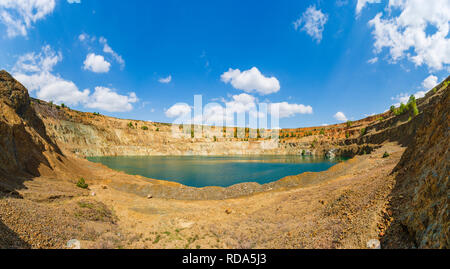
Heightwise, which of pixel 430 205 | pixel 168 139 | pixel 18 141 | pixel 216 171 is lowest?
pixel 216 171

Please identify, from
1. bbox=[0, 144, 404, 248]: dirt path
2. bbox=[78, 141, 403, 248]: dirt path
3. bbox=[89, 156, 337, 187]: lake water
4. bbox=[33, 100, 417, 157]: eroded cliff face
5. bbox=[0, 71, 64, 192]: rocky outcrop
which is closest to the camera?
bbox=[0, 144, 404, 248]: dirt path

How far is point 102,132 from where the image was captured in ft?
288

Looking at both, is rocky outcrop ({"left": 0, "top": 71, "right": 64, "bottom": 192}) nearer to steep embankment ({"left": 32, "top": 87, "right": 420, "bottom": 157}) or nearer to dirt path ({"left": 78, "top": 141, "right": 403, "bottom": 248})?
dirt path ({"left": 78, "top": 141, "right": 403, "bottom": 248})

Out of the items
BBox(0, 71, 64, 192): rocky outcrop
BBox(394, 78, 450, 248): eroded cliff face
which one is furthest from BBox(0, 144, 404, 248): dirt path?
BBox(0, 71, 64, 192): rocky outcrop

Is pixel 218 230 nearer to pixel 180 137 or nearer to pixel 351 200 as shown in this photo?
pixel 351 200

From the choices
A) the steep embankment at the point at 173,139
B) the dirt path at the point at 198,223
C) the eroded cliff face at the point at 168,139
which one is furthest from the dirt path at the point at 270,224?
the eroded cliff face at the point at 168,139

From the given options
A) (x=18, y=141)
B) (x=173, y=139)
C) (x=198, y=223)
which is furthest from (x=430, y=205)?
(x=173, y=139)

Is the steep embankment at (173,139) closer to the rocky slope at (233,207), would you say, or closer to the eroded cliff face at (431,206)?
the rocky slope at (233,207)

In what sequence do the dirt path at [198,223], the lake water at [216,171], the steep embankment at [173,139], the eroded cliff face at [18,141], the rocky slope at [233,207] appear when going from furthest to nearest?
the steep embankment at [173,139], the lake water at [216,171], the eroded cliff face at [18,141], the dirt path at [198,223], the rocky slope at [233,207]

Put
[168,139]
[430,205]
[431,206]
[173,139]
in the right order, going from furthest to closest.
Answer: [173,139] → [168,139] → [430,205] → [431,206]

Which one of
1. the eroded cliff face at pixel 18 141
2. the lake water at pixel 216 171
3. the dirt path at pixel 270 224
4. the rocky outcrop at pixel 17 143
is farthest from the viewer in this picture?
the lake water at pixel 216 171

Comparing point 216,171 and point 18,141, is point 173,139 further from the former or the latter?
point 18,141
